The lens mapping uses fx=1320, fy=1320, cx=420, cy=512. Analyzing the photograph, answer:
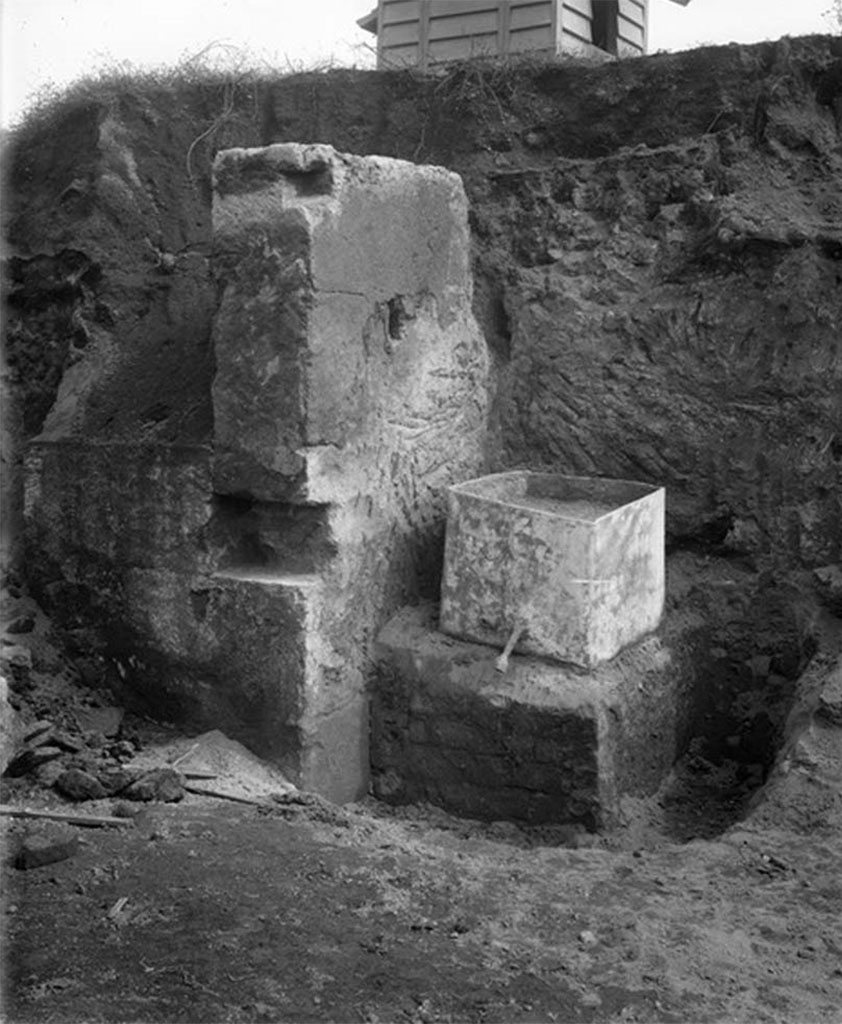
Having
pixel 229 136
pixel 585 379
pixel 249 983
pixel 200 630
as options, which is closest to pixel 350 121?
pixel 229 136

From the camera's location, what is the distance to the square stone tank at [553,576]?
460 centimetres

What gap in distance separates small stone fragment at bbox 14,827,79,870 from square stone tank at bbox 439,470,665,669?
1.64 m

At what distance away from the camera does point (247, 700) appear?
4758mm

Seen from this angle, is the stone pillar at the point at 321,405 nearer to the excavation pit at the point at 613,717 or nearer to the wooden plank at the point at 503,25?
the excavation pit at the point at 613,717

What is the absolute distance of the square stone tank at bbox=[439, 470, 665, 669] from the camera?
460 cm

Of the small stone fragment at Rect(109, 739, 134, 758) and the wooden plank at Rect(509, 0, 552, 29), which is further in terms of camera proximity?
the wooden plank at Rect(509, 0, 552, 29)

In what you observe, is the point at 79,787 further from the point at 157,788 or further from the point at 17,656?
the point at 17,656

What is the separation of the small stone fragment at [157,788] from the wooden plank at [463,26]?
4.69 metres

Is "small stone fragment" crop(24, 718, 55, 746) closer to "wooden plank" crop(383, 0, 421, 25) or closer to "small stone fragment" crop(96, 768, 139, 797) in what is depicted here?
"small stone fragment" crop(96, 768, 139, 797)

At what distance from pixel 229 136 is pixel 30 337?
135 cm

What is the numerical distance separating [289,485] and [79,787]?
1.22 m

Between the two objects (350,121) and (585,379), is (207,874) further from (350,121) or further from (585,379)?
(350,121)

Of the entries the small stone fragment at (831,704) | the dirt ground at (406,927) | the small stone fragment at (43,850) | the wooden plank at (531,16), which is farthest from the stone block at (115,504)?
the wooden plank at (531,16)

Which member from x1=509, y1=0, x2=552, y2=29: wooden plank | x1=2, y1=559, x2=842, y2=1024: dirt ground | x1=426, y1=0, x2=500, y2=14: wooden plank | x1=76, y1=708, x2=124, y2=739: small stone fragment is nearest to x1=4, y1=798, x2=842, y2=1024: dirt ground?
x1=2, y1=559, x2=842, y2=1024: dirt ground
